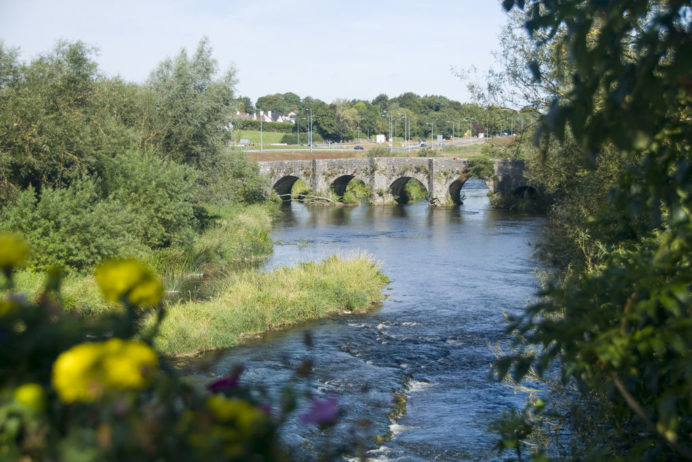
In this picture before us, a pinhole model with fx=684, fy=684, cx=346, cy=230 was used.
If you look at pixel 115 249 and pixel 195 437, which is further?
pixel 115 249

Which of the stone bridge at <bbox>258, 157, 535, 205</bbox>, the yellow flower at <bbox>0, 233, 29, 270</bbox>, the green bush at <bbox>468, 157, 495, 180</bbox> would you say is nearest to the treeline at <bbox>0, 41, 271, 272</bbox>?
the yellow flower at <bbox>0, 233, 29, 270</bbox>

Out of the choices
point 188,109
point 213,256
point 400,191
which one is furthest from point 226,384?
point 400,191

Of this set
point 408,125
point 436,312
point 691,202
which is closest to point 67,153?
point 436,312

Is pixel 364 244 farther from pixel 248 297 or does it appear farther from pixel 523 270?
pixel 248 297

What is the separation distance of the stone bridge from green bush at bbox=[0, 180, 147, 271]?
28693 millimetres

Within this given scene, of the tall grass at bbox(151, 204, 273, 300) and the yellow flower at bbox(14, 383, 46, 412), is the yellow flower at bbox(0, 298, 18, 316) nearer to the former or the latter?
the yellow flower at bbox(14, 383, 46, 412)

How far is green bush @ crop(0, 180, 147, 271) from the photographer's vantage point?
16.7 meters

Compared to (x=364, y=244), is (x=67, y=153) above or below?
above

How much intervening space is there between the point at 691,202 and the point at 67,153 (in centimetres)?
1911

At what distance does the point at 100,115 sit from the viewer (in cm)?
2250

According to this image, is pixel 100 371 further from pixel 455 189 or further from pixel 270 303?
pixel 455 189

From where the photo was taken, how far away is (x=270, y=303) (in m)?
16.5

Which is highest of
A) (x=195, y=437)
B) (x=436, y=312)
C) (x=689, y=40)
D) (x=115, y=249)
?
(x=689, y=40)

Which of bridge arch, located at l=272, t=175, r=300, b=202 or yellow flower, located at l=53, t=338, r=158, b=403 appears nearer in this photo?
yellow flower, located at l=53, t=338, r=158, b=403
